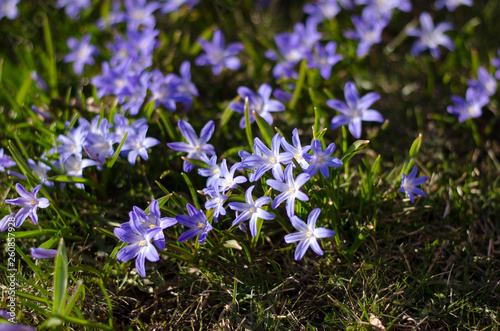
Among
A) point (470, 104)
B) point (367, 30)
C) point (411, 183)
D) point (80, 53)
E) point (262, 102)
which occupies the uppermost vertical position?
point (80, 53)

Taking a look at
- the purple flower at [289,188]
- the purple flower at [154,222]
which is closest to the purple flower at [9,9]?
the purple flower at [154,222]

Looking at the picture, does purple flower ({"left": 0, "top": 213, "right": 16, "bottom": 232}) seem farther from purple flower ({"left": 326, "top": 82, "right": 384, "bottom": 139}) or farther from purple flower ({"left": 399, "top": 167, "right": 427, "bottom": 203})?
purple flower ({"left": 399, "top": 167, "right": 427, "bottom": 203})

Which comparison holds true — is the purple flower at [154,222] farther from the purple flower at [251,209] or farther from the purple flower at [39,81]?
the purple flower at [39,81]

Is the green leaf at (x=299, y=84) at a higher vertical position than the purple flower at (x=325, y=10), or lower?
lower

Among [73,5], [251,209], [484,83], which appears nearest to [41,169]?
[251,209]

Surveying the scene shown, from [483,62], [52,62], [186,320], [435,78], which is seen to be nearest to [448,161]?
[435,78]

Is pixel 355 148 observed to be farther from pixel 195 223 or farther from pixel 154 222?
pixel 154 222

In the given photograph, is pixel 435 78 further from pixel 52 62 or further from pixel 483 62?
pixel 52 62
